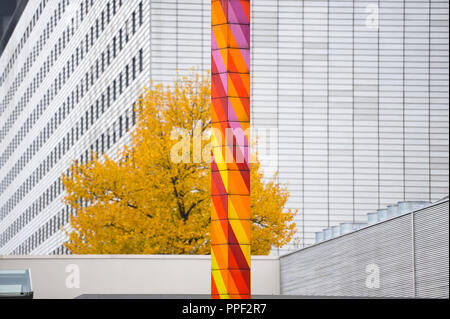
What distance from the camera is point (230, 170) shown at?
601 centimetres

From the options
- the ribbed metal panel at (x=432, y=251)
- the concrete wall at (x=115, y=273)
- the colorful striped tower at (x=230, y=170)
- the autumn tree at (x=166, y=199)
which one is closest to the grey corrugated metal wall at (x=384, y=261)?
the ribbed metal panel at (x=432, y=251)

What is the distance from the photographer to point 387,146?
155ft

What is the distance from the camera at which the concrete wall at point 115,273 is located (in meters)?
26.1

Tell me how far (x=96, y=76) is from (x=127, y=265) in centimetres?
3743

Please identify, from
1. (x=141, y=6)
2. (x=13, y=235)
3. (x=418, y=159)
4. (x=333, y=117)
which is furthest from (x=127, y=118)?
(x=13, y=235)

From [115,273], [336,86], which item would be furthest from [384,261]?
[336,86]

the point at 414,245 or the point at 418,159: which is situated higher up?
the point at 418,159

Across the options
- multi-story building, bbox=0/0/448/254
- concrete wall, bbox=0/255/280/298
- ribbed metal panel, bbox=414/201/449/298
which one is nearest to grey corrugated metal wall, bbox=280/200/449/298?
ribbed metal panel, bbox=414/201/449/298

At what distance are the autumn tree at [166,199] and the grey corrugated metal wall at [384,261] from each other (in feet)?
14.5

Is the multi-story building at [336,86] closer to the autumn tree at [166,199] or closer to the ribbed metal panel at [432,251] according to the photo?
the autumn tree at [166,199]

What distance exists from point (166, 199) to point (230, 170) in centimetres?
2426

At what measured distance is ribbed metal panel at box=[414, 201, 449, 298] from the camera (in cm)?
1470

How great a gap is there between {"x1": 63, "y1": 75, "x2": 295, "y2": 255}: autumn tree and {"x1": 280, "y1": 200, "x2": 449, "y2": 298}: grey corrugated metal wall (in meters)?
4.43
